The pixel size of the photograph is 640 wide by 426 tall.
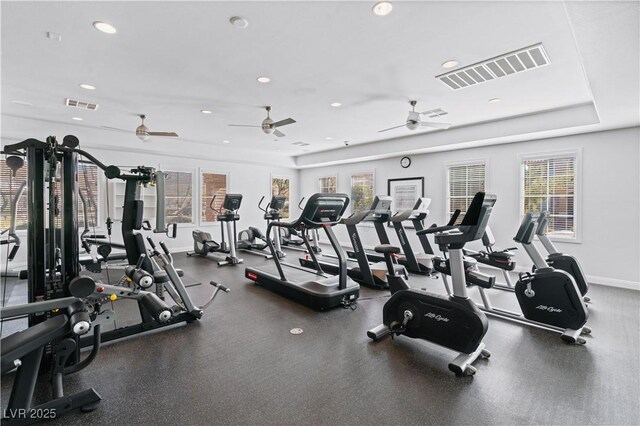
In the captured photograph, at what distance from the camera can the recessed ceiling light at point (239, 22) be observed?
2513 mm

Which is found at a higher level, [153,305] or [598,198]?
[598,198]

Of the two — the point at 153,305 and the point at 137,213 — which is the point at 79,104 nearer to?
the point at 137,213

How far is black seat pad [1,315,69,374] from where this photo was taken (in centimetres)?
154

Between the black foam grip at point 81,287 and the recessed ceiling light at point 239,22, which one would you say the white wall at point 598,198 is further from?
the black foam grip at point 81,287

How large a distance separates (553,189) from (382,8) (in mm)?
5037

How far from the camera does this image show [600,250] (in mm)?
5020

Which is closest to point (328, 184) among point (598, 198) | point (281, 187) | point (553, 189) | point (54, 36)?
point (281, 187)

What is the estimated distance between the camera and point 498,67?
3.38 m

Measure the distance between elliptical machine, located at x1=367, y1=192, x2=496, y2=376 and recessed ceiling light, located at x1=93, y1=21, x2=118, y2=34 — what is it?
3287 mm

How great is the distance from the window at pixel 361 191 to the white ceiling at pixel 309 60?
9.97ft

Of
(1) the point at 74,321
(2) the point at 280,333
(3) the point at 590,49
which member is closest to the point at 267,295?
(2) the point at 280,333

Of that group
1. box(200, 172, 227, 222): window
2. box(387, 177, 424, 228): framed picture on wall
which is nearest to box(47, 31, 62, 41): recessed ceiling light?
box(200, 172, 227, 222): window

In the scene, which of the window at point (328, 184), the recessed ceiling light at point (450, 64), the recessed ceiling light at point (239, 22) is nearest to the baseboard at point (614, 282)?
the recessed ceiling light at point (450, 64)

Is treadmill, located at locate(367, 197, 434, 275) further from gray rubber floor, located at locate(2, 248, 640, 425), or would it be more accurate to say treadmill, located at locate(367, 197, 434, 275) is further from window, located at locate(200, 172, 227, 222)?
window, located at locate(200, 172, 227, 222)
